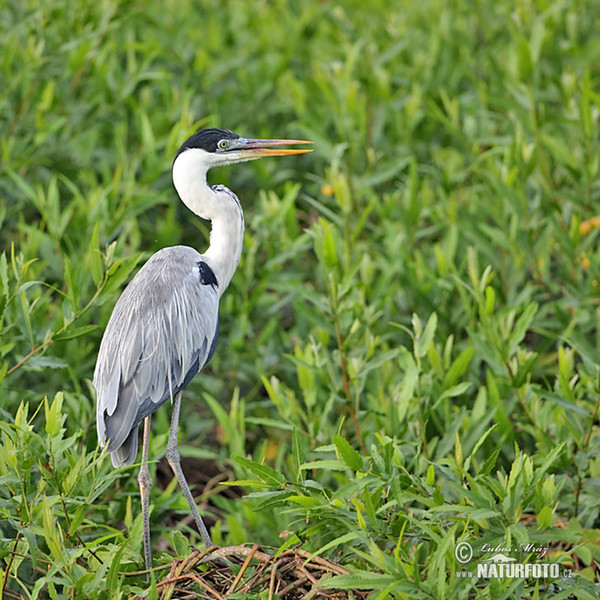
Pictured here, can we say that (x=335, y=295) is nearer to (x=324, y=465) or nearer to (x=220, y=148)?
(x=220, y=148)

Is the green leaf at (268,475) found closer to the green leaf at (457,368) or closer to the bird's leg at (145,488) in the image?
the bird's leg at (145,488)

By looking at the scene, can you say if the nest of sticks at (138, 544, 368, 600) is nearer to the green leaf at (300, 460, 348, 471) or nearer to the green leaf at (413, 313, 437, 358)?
the green leaf at (300, 460, 348, 471)

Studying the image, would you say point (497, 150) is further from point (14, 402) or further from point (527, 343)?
point (14, 402)

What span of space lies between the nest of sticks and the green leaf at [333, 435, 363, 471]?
0.87ft

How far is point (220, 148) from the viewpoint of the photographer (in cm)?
278

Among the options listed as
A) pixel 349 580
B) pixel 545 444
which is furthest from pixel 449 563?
pixel 545 444

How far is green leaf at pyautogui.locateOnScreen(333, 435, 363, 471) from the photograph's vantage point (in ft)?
7.49

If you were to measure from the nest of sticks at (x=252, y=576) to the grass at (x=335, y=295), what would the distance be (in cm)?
10

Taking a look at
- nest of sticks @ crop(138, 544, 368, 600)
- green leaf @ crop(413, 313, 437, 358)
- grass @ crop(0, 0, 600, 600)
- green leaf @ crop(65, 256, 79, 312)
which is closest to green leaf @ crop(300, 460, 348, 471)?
grass @ crop(0, 0, 600, 600)

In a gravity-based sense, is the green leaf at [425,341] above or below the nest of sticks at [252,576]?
above

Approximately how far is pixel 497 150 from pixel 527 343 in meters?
1.03

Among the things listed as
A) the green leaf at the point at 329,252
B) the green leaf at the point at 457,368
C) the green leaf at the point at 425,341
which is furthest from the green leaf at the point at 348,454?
the green leaf at the point at 329,252

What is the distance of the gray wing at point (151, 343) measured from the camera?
2566mm

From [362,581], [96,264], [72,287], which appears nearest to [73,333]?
[72,287]
